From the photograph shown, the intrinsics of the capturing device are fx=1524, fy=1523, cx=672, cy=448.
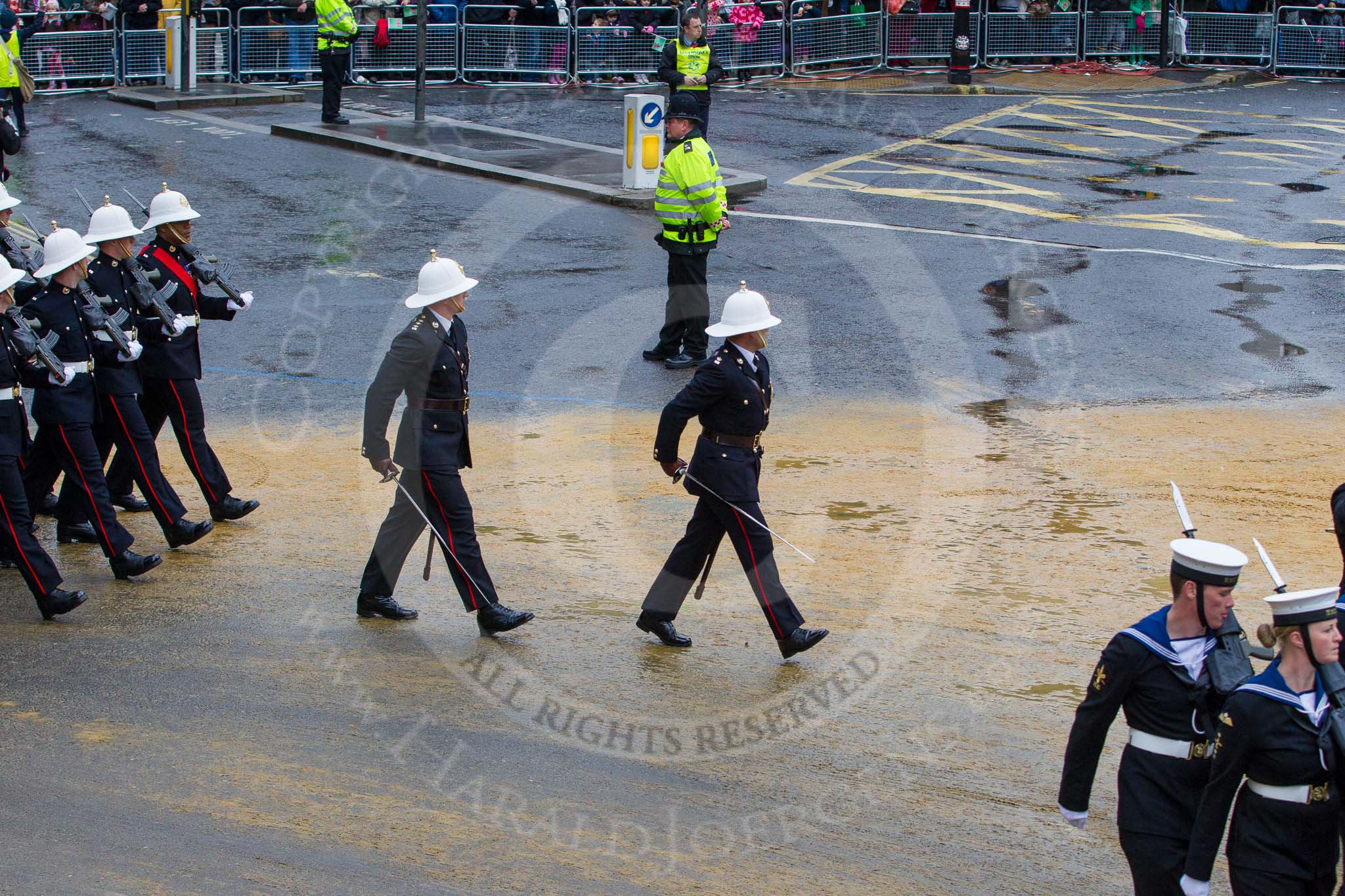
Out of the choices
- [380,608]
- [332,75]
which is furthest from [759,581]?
[332,75]

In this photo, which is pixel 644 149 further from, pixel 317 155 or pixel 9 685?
pixel 9 685

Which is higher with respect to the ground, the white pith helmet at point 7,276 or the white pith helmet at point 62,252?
the white pith helmet at point 62,252

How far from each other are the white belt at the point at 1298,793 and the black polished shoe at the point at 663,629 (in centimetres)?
356

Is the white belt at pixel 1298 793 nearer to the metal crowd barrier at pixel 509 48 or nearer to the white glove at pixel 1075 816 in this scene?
the white glove at pixel 1075 816

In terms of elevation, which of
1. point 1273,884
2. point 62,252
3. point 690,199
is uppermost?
point 690,199

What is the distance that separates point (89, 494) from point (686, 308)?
19.7 feet

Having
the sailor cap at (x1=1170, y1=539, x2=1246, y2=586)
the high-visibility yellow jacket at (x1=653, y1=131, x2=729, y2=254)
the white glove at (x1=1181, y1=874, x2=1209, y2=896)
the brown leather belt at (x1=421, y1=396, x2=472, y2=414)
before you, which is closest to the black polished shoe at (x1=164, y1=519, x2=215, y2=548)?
the brown leather belt at (x1=421, y1=396, x2=472, y2=414)

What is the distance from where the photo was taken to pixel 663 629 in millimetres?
7836

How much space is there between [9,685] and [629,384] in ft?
20.9

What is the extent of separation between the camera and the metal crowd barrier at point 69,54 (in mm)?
24703

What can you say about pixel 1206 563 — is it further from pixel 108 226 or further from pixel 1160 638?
pixel 108 226

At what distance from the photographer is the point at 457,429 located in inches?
313

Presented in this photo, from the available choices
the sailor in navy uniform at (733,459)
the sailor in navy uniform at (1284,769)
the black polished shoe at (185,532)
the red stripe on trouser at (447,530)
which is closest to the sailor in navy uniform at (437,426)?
the red stripe on trouser at (447,530)

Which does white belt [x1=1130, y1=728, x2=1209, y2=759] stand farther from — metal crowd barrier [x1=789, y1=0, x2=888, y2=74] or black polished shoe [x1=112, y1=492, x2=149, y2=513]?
metal crowd barrier [x1=789, y1=0, x2=888, y2=74]
